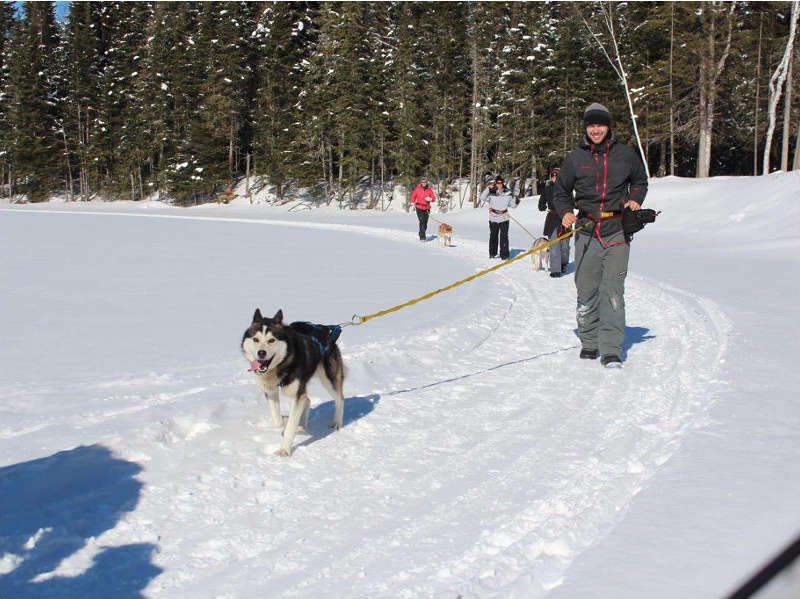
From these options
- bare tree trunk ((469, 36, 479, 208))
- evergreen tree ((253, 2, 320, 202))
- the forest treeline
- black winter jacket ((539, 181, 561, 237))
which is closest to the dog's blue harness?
black winter jacket ((539, 181, 561, 237))

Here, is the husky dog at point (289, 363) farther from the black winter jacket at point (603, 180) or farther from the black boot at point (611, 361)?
the black winter jacket at point (603, 180)

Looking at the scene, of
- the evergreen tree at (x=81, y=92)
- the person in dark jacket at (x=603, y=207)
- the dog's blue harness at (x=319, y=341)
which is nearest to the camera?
the dog's blue harness at (x=319, y=341)

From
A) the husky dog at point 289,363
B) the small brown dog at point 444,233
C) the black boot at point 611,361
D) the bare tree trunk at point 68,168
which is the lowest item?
the black boot at point 611,361

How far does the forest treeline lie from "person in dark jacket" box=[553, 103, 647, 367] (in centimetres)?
2882

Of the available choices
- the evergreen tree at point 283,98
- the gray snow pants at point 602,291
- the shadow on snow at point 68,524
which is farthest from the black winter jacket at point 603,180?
the evergreen tree at point 283,98

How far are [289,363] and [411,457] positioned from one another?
3.28 ft

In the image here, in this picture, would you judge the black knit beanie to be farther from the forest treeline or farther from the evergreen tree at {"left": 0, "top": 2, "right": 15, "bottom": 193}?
the evergreen tree at {"left": 0, "top": 2, "right": 15, "bottom": 193}

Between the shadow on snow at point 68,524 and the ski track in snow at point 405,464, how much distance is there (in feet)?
0.27

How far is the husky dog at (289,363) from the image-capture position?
13.5ft

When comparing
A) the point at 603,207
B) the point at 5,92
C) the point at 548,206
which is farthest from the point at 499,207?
the point at 5,92

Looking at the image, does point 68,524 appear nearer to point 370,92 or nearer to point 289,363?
point 289,363

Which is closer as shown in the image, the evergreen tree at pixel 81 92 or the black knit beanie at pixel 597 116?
the black knit beanie at pixel 597 116

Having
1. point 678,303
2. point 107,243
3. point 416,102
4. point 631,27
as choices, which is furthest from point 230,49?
point 678,303

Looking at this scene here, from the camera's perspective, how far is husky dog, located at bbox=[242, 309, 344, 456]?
13.5 feet
